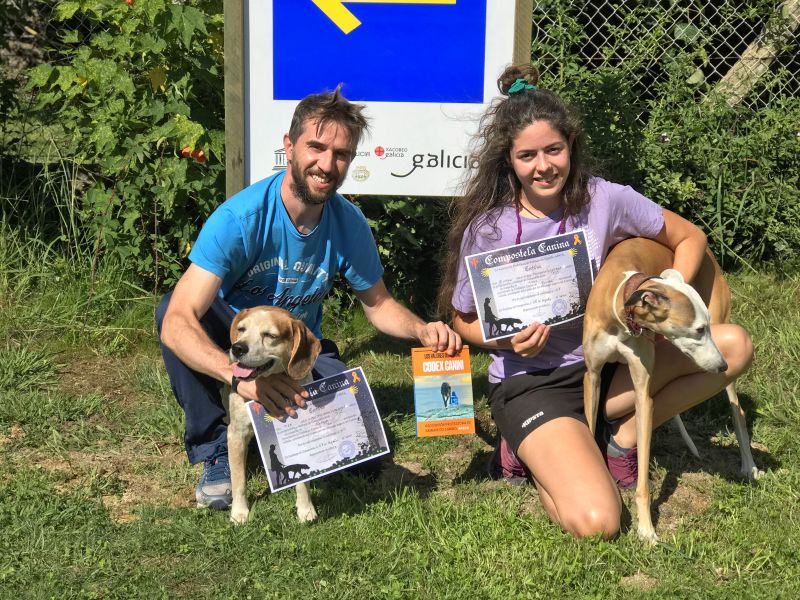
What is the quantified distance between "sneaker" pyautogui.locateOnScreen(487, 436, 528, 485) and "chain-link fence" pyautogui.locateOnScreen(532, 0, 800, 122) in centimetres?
312

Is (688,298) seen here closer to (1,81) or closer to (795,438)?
(795,438)

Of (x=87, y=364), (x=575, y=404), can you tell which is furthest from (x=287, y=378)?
(x=87, y=364)

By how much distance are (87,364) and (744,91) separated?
4.81 metres

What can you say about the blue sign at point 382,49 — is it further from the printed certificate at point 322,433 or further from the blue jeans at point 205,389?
the printed certificate at point 322,433

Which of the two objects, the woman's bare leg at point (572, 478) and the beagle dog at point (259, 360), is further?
the woman's bare leg at point (572, 478)

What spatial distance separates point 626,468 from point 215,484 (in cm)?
170

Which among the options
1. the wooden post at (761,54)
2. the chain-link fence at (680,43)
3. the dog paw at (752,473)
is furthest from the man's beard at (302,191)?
the wooden post at (761,54)

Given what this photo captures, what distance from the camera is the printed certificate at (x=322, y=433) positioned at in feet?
10.8

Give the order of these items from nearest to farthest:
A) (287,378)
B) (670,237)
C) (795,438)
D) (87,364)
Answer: (287,378)
(670,237)
(795,438)
(87,364)

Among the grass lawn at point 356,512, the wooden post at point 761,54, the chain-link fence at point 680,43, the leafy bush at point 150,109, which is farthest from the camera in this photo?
the wooden post at point 761,54

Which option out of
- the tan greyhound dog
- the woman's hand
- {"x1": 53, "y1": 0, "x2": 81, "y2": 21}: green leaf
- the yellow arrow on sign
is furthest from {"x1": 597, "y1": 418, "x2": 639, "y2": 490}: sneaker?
{"x1": 53, "y1": 0, "x2": 81, "y2": 21}: green leaf

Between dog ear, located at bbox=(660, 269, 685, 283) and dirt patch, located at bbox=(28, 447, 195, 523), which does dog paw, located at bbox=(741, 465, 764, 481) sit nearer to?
dog ear, located at bbox=(660, 269, 685, 283)

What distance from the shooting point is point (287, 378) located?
333 cm

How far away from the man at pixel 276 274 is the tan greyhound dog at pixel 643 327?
558 mm
